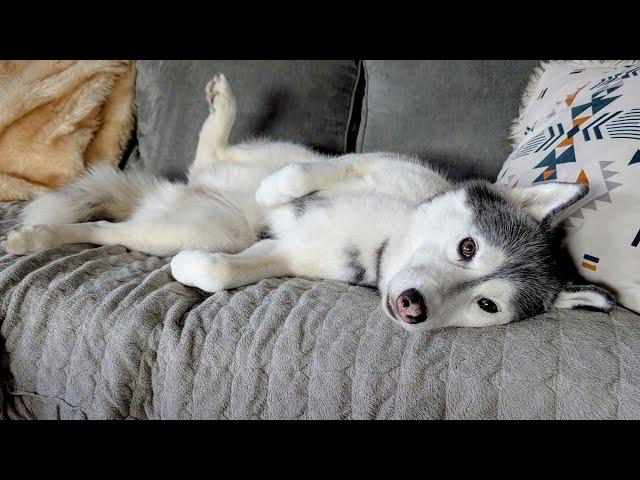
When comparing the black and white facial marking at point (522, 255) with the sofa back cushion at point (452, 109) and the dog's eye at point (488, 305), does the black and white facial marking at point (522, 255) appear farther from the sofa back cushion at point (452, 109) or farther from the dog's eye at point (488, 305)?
the sofa back cushion at point (452, 109)

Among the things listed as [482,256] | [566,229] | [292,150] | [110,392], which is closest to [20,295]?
[110,392]

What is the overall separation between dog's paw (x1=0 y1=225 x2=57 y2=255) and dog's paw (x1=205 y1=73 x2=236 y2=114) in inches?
30.7

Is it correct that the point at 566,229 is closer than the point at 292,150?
Yes

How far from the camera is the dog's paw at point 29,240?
1.38 meters

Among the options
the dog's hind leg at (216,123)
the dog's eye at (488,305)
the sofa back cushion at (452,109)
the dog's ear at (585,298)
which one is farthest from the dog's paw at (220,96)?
the dog's ear at (585,298)

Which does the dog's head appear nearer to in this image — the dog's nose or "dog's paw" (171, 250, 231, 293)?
the dog's nose

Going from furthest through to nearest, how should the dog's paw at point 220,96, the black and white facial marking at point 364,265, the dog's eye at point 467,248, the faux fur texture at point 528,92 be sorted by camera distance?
the dog's paw at point 220,96 → the faux fur texture at point 528,92 → the black and white facial marking at point 364,265 → the dog's eye at point 467,248

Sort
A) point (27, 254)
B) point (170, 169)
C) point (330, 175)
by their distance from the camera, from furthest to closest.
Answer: point (170, 169) < point (330, 175) < point (27, 254)

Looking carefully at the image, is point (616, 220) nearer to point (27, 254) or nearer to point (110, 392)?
point (110, 392)

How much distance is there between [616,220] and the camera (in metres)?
1.12

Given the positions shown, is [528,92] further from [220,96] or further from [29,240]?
[29,240]
